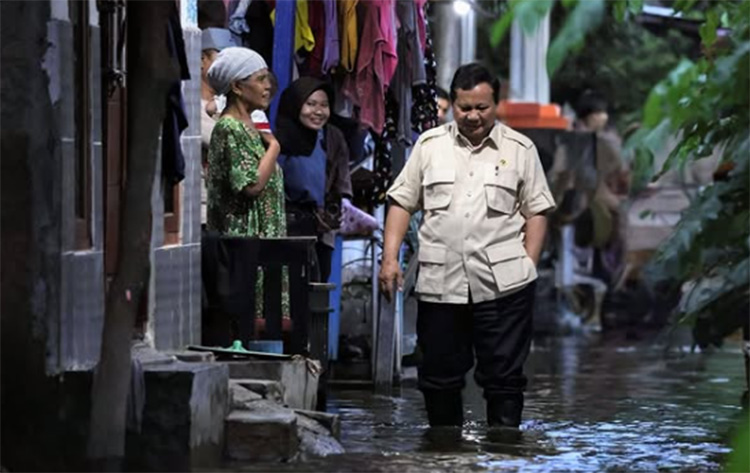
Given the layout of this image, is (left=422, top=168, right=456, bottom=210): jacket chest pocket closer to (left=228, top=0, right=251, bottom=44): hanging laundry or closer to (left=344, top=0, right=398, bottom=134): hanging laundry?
(left=228, top=0, right=251, bottom=44): hanging laundry

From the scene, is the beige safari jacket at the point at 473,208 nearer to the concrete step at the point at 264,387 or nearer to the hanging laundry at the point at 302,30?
the concrete step at the point at 264,387

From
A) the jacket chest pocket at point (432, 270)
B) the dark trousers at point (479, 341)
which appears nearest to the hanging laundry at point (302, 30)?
Result: the jacket chest pocket at point (432, 270)

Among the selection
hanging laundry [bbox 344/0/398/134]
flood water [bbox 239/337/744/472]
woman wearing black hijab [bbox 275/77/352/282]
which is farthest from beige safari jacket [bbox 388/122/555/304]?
hanging laundry [bbox 344/0/398/134]

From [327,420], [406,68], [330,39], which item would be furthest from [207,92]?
[327,420]

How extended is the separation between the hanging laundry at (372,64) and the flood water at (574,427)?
6.10ft

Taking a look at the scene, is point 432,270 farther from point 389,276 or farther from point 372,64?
point 372,64

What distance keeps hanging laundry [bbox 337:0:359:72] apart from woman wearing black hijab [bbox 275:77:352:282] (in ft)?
1.85

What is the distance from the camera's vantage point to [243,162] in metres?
10.5

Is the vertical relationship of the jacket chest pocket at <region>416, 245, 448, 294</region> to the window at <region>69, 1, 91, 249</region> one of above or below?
below

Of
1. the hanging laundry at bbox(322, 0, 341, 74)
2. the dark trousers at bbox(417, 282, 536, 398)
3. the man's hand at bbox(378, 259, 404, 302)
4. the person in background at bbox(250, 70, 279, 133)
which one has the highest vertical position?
the hanging laundry at bbox(322, 0, 341, 74)

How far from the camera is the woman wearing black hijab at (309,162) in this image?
39.1 feet

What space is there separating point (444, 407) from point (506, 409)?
12.5 inches

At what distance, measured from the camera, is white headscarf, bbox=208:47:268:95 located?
35.0ft

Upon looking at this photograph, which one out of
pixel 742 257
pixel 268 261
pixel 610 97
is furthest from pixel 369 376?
pixel 610 97
